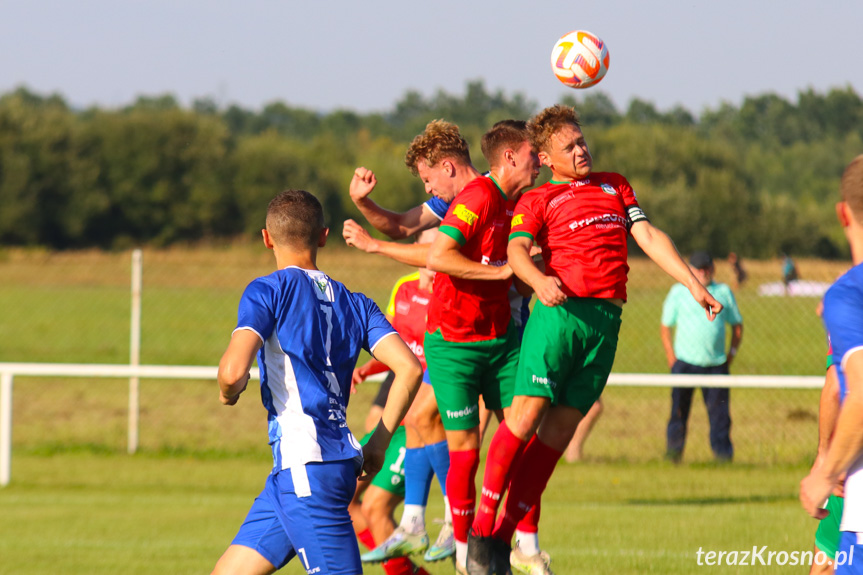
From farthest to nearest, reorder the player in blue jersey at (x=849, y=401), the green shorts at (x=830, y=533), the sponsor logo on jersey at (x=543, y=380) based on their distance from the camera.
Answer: the sponsor logo on jersey at (x=543, y=380)
the green shorts at (x=830, y=533)
the player in blue jersey at (x=849, y=401)

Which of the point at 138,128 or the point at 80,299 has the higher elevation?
the point at 138,128

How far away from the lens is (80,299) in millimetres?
22250

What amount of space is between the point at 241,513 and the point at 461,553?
3411 millimetres

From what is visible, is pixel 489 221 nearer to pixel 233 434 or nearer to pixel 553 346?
pixel 553 346

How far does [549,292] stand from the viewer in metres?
4.81

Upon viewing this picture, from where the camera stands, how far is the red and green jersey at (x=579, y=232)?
5148mm

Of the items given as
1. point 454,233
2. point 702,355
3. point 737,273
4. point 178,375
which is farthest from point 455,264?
point 737,273

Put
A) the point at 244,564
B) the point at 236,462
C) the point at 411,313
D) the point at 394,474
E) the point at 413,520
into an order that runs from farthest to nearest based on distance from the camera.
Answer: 1. the point at 236,462
2. the point at 411,313
3. the point at 394,474
4. the point at 413,520
5. the point at 244,564

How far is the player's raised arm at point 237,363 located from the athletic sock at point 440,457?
7.86ft

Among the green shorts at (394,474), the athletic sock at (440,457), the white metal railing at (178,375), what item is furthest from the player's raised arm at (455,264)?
the white metal railing at (178,375)

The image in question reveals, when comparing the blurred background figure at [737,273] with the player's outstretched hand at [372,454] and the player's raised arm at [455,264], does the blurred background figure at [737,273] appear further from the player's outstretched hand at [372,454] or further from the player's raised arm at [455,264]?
the player's outstretched hand at [372,454]

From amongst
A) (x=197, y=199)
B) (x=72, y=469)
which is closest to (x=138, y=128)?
(x=197, y=199)

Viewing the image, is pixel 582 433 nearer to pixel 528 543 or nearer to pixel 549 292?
pixel 528 543

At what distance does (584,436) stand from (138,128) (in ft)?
202
